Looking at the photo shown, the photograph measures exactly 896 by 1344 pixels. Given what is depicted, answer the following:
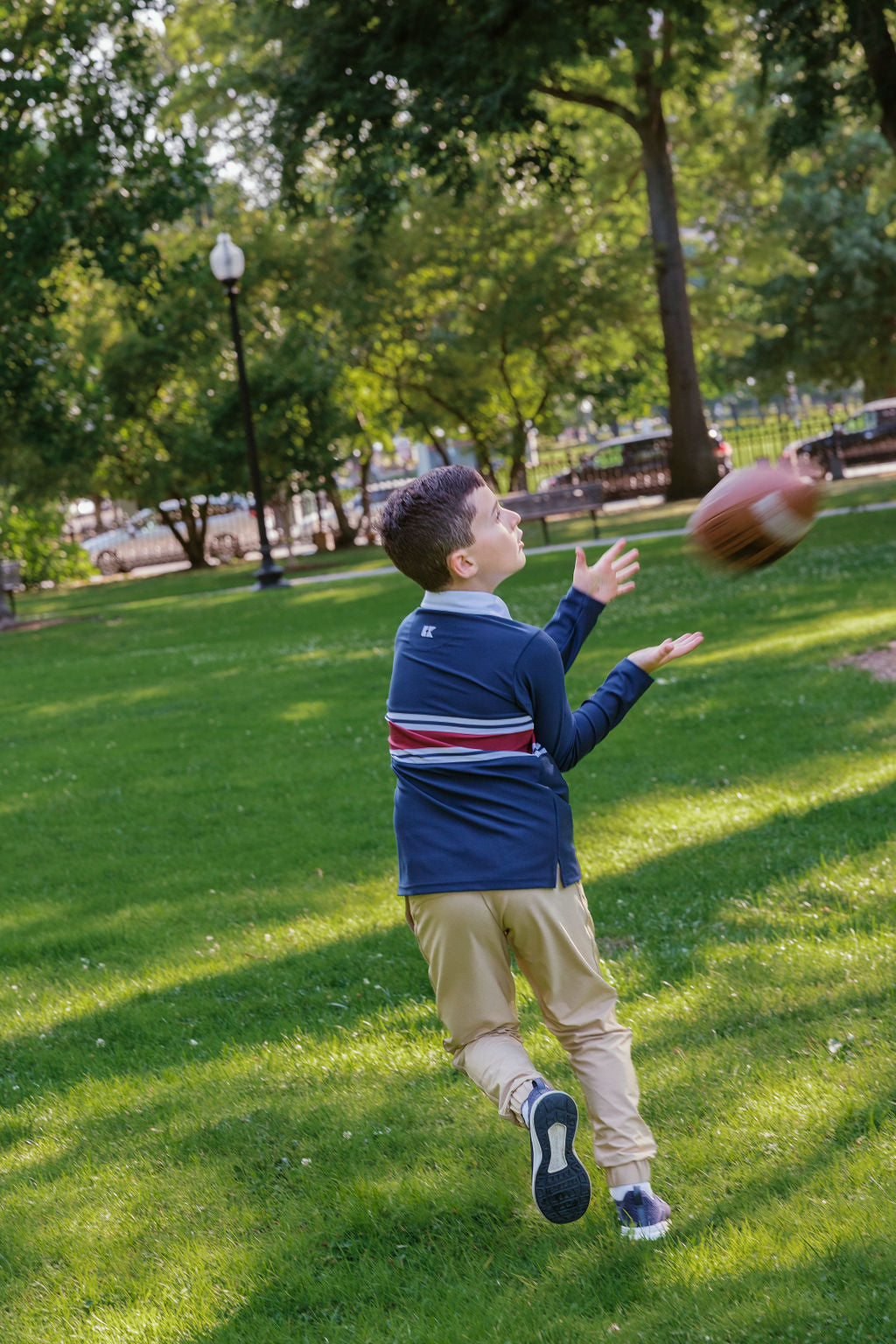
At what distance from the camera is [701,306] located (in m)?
33.3

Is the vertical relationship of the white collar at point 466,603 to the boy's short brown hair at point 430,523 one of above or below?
below

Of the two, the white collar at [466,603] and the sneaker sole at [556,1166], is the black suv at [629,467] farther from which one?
the sneaker sole at [556,1166]

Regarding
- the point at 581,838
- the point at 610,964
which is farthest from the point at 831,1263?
the point at 581,838

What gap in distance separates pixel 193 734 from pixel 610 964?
18.6 feet

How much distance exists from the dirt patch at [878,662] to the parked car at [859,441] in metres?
20.2

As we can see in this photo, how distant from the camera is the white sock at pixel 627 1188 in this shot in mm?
2918

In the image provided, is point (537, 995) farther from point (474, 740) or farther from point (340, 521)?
point (340, 521)

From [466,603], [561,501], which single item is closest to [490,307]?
[561,501]

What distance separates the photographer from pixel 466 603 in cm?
297

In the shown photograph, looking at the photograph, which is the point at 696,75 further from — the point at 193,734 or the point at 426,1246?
the point at 426,1246

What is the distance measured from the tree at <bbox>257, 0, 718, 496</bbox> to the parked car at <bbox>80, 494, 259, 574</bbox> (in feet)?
47.2

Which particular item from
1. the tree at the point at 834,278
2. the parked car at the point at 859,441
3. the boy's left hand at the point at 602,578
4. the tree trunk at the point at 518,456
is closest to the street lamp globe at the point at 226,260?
the tree trunk at the point at 518,456

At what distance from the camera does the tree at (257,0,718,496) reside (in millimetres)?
15719

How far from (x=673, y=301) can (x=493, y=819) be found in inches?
908
